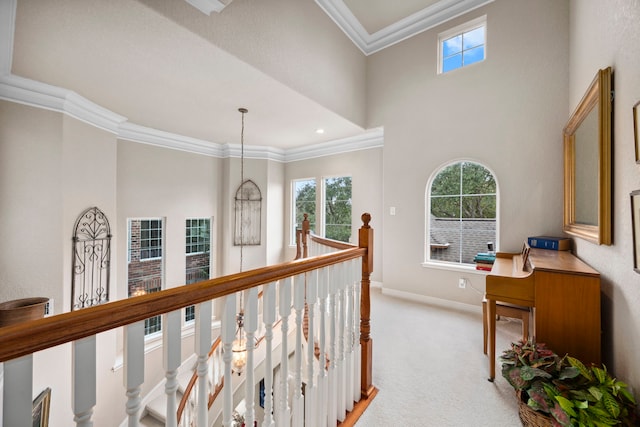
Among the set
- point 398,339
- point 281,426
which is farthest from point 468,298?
point 281,426

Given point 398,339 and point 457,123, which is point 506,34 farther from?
point 398,339

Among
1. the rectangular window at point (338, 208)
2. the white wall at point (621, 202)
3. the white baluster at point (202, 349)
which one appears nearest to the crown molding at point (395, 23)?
the white wall at point (621, 202)

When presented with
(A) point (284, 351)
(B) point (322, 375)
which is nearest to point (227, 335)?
(A) point (284, 351)

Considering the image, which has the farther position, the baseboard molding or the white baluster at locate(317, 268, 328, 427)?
the baseboard molding

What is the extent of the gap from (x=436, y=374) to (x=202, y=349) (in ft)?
6.52

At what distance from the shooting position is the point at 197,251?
526 cm

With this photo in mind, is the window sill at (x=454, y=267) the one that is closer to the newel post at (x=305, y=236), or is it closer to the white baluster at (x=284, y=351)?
the newel post at (x=305, y=236)

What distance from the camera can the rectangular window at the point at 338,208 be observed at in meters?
5.16

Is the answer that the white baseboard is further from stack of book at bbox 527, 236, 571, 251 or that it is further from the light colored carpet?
stack of book at bbox 527, 236, 571, 251

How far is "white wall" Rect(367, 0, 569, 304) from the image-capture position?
9.25 feet

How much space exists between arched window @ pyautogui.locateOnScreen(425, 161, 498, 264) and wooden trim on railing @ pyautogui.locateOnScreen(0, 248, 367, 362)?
10.4ft

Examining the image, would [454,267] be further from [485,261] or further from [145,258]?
[145,258]

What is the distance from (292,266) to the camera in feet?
3.92

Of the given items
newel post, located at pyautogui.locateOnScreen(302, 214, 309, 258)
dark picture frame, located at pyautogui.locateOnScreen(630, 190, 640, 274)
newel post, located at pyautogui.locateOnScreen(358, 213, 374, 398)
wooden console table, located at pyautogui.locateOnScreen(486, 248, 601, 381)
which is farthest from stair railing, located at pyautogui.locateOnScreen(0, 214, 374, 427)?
newel post, located at pyautogui.locateOnScreen(302, 214, 309, 258)
